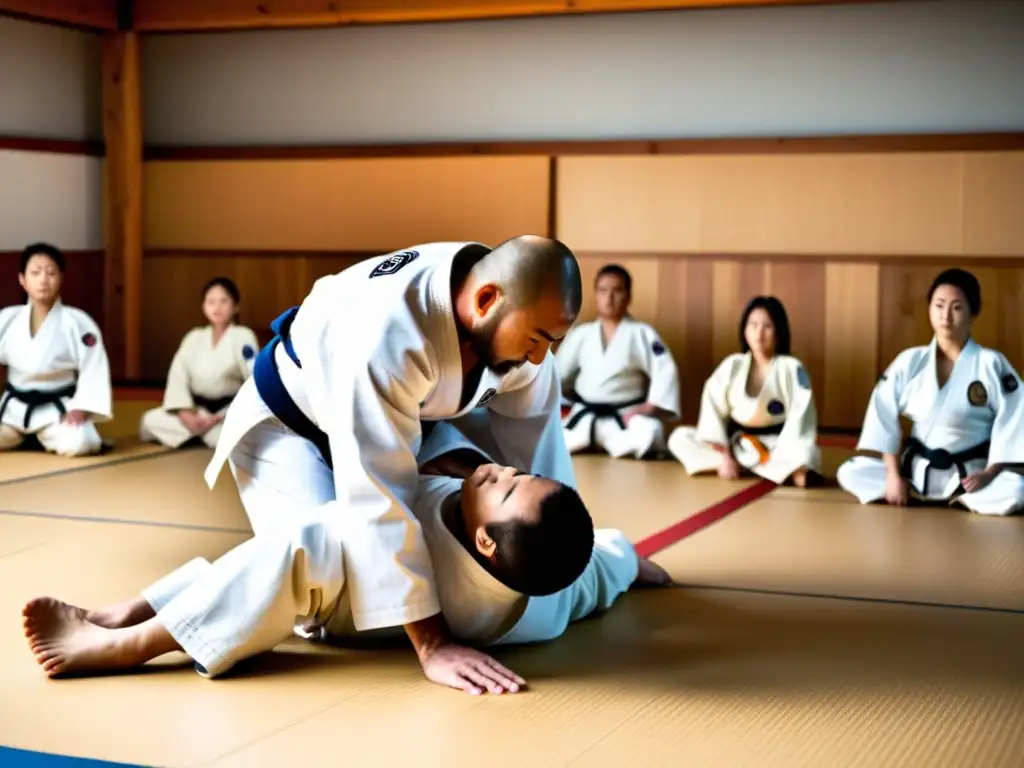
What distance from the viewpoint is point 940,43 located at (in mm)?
6719

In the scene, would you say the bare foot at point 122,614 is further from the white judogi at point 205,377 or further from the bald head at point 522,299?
the white judogi at point 205,377

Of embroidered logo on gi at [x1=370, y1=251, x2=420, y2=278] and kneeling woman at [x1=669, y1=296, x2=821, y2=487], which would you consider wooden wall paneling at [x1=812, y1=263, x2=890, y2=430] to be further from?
embroidered logo on gi at [x1=370, y1=251, x2=420, y2=278]

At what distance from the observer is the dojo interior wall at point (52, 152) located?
25.1 ft

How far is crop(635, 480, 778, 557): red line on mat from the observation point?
4.09 meters

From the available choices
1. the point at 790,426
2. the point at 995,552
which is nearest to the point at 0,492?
the point at 790,426

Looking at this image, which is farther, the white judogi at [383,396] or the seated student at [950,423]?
the seated student at [950,423]

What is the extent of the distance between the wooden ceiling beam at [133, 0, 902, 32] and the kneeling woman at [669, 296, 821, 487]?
1.80 m

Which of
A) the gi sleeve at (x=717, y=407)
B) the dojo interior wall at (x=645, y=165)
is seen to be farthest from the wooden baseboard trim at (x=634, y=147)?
the gi sleeve at (x=717, y=407)

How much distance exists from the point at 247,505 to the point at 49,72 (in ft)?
18.7

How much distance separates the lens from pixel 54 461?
5.66 m

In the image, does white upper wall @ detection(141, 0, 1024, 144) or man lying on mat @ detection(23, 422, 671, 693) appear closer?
man lying on mat @ detection(23, 422, 671, 693)

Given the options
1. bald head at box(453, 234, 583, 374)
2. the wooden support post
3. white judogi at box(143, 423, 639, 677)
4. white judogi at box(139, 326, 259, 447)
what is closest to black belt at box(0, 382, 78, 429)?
white judogi at box(139, 326, 259, 447)

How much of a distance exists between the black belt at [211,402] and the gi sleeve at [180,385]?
0.12 ft

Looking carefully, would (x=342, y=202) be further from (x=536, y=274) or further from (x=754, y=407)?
(x=536, y=274)
